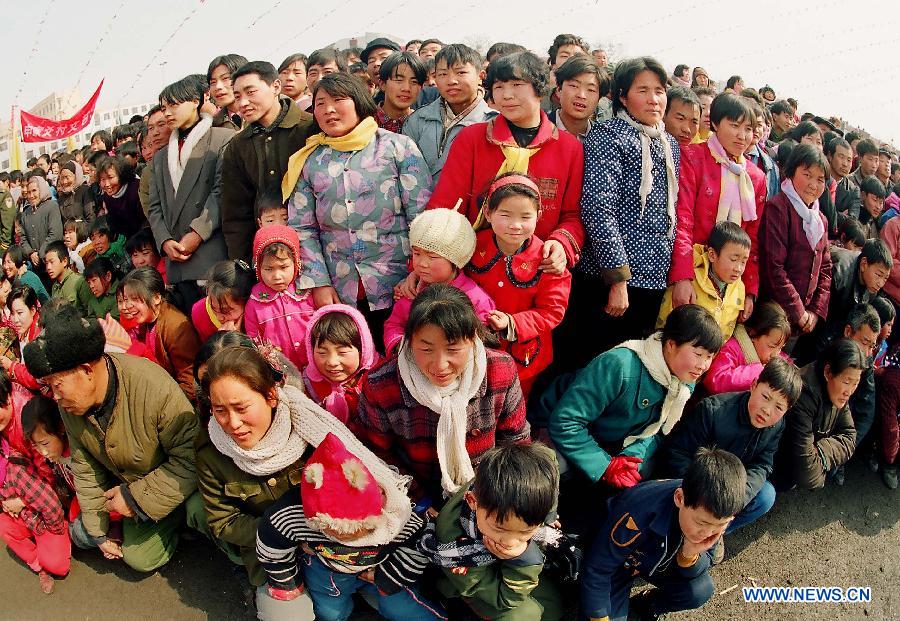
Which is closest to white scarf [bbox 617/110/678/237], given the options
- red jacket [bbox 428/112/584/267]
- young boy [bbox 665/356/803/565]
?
red jacket [bbox 428/112/584/267]

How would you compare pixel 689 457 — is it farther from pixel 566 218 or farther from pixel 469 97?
pixel 469 97

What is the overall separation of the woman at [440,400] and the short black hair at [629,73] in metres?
1.93

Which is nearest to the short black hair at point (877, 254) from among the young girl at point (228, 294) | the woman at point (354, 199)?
the woman at point (354, 199)

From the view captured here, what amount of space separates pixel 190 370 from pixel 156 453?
69cm

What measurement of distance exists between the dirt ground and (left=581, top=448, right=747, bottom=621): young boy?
0.35m

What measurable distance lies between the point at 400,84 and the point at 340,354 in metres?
2.43

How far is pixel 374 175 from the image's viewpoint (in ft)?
11.1

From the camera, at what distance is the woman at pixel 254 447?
8.11 feet

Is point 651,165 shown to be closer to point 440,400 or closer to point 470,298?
point 470,298

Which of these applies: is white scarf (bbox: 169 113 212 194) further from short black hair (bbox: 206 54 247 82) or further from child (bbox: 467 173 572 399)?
child (bbox: 467 173 572 399)

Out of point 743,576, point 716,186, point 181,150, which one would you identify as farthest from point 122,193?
point 743,576

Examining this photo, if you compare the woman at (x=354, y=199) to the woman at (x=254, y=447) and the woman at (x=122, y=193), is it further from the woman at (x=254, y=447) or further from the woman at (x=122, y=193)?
the woman at (x=122, y=193)

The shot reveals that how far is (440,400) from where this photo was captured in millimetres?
2516

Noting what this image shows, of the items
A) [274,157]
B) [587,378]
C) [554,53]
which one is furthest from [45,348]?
[554,53]
